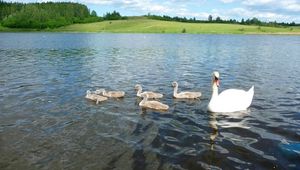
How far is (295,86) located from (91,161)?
666 inches

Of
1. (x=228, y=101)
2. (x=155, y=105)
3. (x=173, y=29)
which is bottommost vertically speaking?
(x=155, y=105)

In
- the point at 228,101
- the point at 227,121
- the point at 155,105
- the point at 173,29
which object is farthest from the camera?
the point at 173,29

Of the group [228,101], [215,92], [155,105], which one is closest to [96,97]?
[155,105]

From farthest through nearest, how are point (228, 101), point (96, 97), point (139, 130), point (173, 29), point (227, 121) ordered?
point (173, 29) → point (96, 97) → point (228, 101) → point (227, 121) → point (139, 130)

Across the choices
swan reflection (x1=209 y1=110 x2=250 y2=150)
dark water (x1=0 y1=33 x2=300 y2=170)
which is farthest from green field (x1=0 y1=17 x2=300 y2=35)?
swan reflection (x1=209 y1=110 x2=250 y2=150)

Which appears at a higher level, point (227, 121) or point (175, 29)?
point (175, 29)

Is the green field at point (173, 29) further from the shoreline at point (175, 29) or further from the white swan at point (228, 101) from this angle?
the white swan at point (228, 101)

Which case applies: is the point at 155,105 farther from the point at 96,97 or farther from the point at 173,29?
the point at 173,29

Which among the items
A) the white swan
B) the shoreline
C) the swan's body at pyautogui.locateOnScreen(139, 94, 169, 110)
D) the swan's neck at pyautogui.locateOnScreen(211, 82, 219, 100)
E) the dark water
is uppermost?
the shoreline

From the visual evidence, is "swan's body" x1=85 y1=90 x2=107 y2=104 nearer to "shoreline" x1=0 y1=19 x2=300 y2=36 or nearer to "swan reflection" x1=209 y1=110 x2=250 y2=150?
"swan reflection" x1=209 y1=110 x2=250 y2=150

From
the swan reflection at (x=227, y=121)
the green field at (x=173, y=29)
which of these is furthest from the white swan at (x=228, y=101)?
the green field at (x=173, y=29)

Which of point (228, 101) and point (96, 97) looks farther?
point (96, 97)

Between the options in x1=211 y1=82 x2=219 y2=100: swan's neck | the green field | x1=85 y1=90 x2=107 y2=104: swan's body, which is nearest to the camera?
x1=211 y1=82 x2=219 y2=100: swan's neck

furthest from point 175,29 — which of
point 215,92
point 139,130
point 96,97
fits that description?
point 139,130
